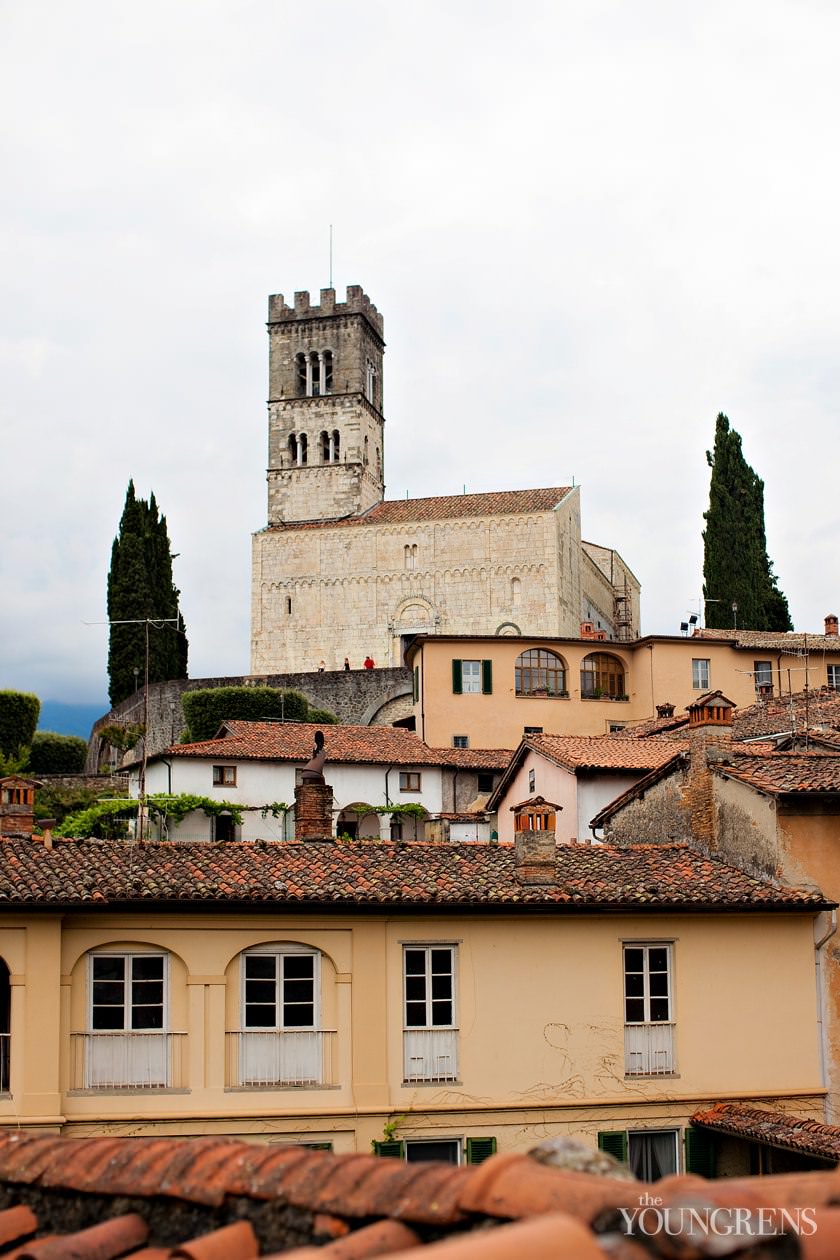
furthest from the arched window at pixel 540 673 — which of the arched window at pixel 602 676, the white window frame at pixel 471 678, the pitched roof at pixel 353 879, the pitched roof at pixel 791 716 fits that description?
the pitched roof at pixel 353 879

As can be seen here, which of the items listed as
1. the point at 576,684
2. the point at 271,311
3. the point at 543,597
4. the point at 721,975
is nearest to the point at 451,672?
the point at 576,684

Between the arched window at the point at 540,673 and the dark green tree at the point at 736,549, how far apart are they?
14.1 meters

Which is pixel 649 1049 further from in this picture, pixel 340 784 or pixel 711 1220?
pixel 340 784

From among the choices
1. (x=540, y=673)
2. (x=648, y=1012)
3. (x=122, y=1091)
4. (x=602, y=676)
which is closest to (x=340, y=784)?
(x=540, y=673)

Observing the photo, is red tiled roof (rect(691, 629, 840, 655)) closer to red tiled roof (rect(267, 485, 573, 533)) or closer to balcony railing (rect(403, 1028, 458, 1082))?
red tiled roof (rect(267, 485, 573, 533))

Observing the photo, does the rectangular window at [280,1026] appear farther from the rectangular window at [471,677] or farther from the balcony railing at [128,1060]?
the rectangular window at [471,677]

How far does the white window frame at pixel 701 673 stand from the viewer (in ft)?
173

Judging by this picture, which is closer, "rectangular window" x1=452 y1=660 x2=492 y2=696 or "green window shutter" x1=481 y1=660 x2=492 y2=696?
"rectangular window" x1=452 y1=660 x2=492 y2=696

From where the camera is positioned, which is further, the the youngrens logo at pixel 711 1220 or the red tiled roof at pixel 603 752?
the red tiled roof at pixel 603 752

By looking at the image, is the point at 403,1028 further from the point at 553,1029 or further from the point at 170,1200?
the point at 170,1200

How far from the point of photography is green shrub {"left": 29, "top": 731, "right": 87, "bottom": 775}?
64.5 metres

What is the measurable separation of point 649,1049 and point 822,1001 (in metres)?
2.73

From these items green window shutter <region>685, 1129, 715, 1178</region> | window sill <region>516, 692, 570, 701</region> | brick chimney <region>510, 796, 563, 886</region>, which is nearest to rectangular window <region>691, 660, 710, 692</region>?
window sill <region>516, 692, 570, 701</region>

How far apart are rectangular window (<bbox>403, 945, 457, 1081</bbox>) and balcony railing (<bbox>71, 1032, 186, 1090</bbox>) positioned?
3.11 meters
